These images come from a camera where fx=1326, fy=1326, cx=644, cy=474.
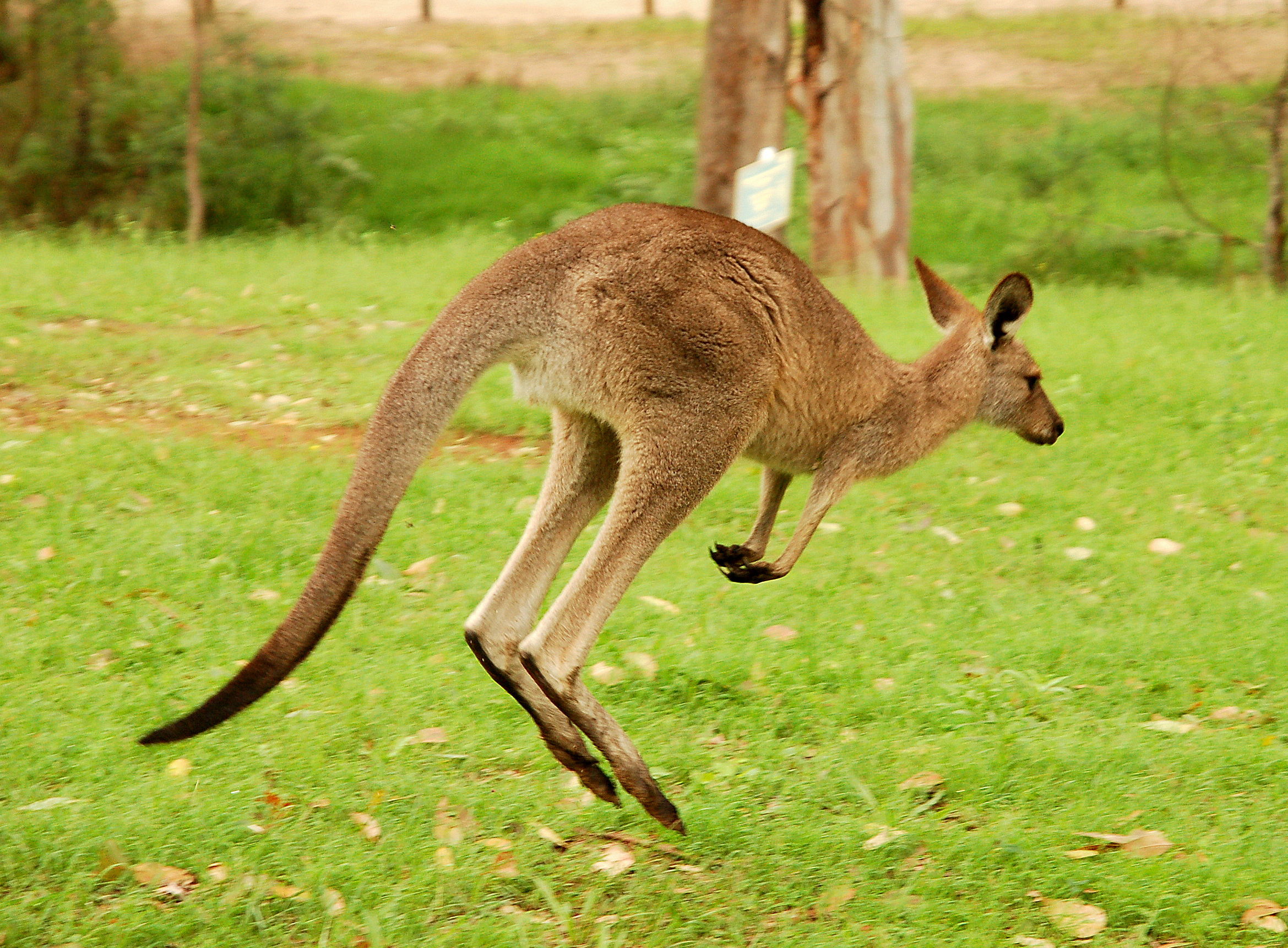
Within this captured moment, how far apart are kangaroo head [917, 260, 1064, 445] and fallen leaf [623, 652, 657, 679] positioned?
140 cm

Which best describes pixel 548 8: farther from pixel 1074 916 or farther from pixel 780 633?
pixel 1074 916

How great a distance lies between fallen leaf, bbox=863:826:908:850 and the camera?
12.3ft

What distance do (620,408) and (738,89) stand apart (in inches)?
236

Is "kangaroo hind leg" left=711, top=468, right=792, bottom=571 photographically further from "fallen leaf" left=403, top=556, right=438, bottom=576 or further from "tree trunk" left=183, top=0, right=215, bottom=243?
"tree trunk" left=183, top=0, right=215, bottom=243

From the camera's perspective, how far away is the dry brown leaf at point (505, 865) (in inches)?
139

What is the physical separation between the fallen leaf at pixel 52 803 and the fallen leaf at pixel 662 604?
2.20 metres

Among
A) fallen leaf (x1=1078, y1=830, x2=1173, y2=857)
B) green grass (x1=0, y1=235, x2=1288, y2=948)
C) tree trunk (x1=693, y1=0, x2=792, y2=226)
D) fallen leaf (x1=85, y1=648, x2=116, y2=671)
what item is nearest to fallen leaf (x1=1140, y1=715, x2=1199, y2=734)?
green grass (x1=0, y1=235, x2=1288, y2=948)

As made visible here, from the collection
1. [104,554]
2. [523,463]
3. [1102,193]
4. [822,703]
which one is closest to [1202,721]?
[822,703]

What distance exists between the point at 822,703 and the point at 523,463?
Answer: 2472 millimetres

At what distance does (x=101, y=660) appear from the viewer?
4.45m

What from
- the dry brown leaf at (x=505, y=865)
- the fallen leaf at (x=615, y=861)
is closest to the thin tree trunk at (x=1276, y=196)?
the fallen leaf at (x=615, y=861)

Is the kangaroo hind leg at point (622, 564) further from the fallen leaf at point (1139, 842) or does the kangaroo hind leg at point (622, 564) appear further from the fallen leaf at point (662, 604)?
the fallen leaf at point (662, 604)

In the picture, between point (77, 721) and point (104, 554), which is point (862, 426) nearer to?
point (77, 721)

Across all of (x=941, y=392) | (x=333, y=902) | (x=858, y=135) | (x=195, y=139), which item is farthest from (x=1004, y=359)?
(x=195, y=139)
